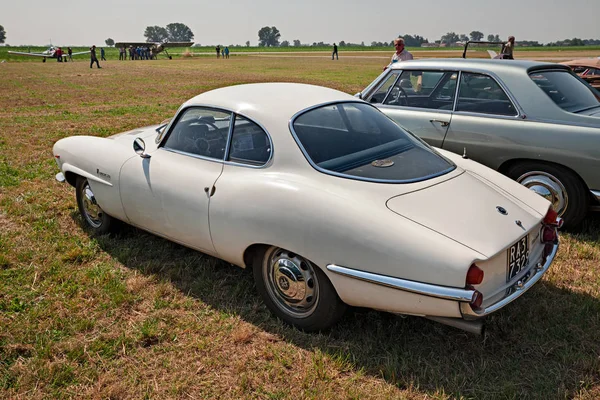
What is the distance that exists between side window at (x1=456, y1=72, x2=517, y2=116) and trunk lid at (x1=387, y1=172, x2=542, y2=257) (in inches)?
78.4

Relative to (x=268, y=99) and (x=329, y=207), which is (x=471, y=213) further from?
(x=268, y=99)

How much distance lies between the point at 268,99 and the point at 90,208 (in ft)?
7.20

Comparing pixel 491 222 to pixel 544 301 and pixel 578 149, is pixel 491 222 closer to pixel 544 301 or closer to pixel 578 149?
pixel 544 301

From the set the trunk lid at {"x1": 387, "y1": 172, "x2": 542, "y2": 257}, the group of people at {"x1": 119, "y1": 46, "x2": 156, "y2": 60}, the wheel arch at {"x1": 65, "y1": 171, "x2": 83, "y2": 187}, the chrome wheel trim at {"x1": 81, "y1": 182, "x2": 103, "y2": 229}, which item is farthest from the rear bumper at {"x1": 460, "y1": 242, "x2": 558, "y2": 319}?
the group of people at {"x1": 119, "y1": 46, "x2": 156, "y2": 60}

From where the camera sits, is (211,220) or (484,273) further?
(211,220)

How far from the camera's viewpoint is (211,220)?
3297 millimetres

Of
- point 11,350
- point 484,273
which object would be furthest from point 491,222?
point 11,350

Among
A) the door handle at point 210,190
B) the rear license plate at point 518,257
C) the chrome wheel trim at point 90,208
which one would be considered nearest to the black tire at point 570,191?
the rear license plate at point 518,257

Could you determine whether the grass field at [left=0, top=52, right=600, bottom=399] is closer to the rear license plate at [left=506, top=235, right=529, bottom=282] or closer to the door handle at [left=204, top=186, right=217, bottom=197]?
the rear license plate at [left=506, top=235, right=529, bottom=282]

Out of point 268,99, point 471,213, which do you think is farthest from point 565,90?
point 268,99

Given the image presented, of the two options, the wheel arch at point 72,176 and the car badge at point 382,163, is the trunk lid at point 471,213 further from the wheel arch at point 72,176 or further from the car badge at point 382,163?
the wheel arch at point 72,176

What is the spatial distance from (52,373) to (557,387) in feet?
8.90

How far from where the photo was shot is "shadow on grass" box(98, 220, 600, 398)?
2684 mm

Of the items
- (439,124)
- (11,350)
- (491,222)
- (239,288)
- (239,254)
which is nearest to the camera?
(491,222)
